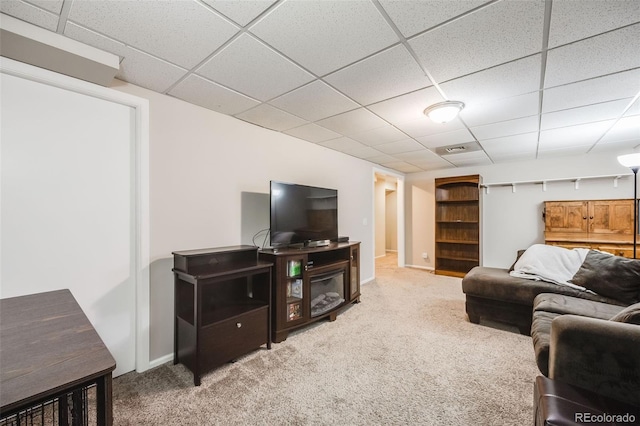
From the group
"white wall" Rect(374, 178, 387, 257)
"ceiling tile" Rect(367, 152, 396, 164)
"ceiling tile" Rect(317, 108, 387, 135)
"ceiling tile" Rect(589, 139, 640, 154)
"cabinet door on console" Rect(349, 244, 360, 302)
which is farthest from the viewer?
"white wall" Rect(374, 178, 387, 257)

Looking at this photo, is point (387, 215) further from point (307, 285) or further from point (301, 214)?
point (307, 285)

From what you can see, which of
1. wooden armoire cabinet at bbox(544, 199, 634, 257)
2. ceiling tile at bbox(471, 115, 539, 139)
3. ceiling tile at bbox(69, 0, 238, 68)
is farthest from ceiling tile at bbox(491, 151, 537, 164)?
ceiling tile at bbox(69, 0, 238, 68)

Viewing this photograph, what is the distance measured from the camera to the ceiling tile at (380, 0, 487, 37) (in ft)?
4.16

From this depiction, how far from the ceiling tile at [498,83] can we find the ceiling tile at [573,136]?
5.04 ft

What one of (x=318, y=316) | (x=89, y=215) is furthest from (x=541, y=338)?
(x=89, y=215)

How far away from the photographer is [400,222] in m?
6.25

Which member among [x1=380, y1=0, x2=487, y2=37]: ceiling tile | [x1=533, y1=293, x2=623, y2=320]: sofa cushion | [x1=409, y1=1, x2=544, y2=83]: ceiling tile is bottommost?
[x1=533, y1=293, x2=623, y2=320]: sofa cushion

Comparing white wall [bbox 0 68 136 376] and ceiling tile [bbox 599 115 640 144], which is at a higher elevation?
ceiling tile [bbox 599 115 640 144]

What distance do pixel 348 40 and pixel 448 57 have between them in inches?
26.9

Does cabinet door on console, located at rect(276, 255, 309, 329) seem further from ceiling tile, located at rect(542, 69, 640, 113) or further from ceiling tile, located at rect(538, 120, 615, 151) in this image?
ceiling tile, located at rect(538, 120, 615, 151)

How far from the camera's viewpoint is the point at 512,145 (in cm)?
382

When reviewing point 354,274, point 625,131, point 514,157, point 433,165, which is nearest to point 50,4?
point 354,274

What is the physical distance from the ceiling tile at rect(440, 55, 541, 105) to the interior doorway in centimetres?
381

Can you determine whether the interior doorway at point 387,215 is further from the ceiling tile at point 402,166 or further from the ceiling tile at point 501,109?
the ceiling tile at point 501,109
